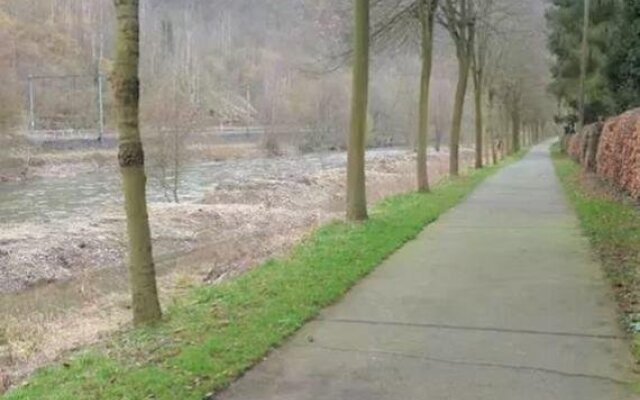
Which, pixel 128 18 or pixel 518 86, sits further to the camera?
pixel 518 86

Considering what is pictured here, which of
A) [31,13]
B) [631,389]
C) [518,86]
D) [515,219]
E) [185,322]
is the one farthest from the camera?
[31,13]

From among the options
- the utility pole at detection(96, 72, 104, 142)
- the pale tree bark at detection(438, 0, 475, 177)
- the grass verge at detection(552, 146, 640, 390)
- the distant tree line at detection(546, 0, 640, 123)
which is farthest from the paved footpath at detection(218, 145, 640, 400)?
the utility pole at detection(96, 72, 104, 142)

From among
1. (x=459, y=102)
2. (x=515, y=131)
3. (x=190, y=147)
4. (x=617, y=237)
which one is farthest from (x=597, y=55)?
(x=617, y=237)

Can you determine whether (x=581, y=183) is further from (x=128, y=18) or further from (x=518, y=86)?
(x=518, y=86)

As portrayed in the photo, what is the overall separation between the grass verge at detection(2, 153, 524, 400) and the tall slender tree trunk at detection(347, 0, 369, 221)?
3.15 m

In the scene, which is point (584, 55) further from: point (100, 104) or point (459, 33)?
point (100, 104)

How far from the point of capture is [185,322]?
24.2ft

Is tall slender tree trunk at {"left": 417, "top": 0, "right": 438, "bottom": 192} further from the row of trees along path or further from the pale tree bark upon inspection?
the pale tree bark

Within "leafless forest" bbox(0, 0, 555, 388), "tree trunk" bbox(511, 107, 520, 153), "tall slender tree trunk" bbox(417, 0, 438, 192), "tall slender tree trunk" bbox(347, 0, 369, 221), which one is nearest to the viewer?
"tall slender tree trunk" bbox(347, 0, 369, 221)

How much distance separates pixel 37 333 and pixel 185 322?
3.16 m

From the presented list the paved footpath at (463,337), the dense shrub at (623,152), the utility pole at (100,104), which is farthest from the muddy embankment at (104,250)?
the utility pole at (100,104)

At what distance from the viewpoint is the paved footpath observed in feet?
17.5

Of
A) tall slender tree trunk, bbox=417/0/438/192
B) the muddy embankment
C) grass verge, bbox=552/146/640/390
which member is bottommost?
the muddy embankment

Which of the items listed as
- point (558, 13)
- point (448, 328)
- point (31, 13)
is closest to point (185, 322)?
point (448, 328)
